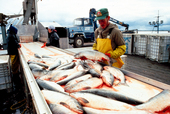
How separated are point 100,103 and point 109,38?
5.55 feet

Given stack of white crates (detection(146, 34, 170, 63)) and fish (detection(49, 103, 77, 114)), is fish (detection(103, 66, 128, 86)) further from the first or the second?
stack of white crates (detection(146, 34, 170, 63))

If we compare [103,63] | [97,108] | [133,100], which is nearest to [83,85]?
[97,108]

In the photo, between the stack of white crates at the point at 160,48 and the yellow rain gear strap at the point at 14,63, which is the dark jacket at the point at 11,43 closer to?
the yellow rain gear strap at the point at 14,63

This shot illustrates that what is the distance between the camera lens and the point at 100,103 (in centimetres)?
122

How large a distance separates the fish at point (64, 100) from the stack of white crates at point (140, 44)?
8.73 m

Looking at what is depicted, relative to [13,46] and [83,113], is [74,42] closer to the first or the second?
[13,46]

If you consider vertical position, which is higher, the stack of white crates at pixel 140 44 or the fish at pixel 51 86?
the stack of white crates at pixel 140 44

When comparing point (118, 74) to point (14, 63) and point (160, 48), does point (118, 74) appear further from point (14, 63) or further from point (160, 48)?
point (160, 48)

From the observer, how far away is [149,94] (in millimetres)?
1416

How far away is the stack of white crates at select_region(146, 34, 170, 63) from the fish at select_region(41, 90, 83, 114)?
750 centimetres

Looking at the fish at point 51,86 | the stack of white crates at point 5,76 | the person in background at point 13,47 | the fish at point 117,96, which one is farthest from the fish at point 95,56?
the person in background at point 13,47

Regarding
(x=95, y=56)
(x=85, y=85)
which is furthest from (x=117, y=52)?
(x=85, y=85)

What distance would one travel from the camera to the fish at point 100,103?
1.16 meters

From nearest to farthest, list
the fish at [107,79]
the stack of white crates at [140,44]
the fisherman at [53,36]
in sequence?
the fish at [107,79], the fisherman at [53,36], the stack of white crates at [140,44]
